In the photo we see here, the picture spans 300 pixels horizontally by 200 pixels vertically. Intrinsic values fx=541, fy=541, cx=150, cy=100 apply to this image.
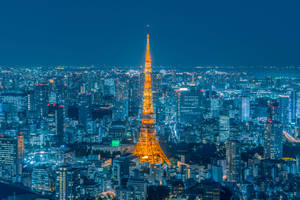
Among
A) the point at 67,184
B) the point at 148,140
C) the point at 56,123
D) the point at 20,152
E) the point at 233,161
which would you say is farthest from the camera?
the point at 56,123

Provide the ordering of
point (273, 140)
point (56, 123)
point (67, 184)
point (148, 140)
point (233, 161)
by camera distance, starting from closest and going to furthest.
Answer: point (67, 184) → point (233, 161) → point (148, 140) → point (273, 140) → point (56, 123)

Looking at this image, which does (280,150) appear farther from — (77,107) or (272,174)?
(77,107)

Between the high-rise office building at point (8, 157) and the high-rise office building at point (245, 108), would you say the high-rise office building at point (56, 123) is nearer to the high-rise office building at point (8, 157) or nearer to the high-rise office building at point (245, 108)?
the high-rise office building at point (8, 157)

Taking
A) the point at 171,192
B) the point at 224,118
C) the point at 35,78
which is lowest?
the point at 171,192

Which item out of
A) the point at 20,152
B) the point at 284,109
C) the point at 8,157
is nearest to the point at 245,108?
the point at 284,109

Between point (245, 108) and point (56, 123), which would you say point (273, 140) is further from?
point (56, 123)

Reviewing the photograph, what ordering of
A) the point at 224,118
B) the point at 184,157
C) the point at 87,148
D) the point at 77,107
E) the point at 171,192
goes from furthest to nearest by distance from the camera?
1. the point at 77,107
2. the point at 224,118
3. the point at 87,148
4. the point at 184,157
5. the point at 171,192

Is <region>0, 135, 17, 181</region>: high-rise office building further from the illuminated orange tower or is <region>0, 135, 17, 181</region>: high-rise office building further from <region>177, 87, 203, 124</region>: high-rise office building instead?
<region>177, 87, 203, 124</region>: high-rise office building

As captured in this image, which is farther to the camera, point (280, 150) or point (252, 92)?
point (252, 92)

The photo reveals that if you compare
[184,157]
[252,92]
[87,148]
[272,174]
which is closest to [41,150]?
[87,148]
